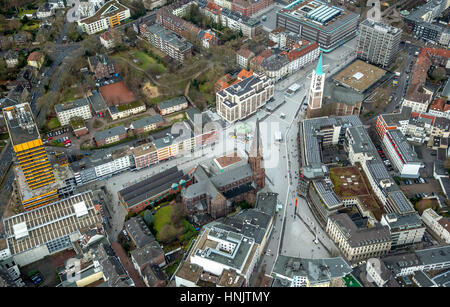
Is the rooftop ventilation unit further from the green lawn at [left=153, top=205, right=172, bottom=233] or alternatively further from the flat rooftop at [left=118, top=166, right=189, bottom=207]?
the green lawn at [left=153, top=205, right=172, bottom=233]

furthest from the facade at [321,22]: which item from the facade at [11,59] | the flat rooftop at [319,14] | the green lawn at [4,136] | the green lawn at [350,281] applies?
the green lawn at [4,136]

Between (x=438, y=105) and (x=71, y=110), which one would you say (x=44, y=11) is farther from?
(x=438, y=105)

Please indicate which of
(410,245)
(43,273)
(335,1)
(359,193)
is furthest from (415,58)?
(43,273)

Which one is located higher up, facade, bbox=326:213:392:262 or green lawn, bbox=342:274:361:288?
Result: facade, bbox=326:213:392:262

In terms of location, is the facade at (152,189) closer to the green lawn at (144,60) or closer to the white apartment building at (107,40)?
the green lawn at (144,60)

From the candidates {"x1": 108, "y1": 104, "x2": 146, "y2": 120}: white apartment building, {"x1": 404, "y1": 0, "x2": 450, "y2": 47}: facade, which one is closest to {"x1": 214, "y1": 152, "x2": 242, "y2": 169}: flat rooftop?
{"x1": 108, "y1": 104, "x2": 146, "y2": 120}: white apartment building

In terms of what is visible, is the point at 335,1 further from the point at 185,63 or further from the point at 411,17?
the point at 185,63
